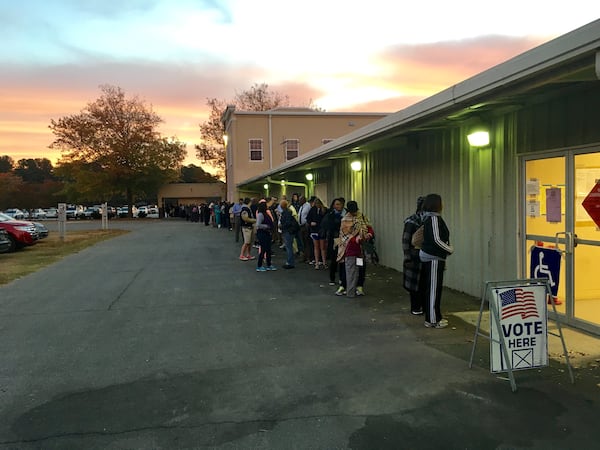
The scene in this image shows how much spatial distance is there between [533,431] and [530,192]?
3.90 m

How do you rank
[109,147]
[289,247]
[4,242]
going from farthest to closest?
[109,147], [4,242], [289,247]

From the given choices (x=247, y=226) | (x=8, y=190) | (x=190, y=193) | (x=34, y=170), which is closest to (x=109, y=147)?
(x=190, y=193)

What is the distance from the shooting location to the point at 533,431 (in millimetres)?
3391

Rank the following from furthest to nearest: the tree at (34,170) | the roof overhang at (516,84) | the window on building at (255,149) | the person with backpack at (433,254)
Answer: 1. the tree at (34,170)
2. the window on building at (255,149)
3. the person with backpack at (433,254)
4. the roof overhang at (516,84)

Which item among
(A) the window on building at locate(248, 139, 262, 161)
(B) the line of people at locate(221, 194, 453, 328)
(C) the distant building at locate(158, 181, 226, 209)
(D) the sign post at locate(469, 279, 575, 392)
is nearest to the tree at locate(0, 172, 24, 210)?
(C) the distant building at locate(158, 181, 226, 209)

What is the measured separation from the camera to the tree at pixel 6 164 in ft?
297

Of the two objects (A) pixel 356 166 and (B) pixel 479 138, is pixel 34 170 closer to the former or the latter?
(A) pixel 356 166

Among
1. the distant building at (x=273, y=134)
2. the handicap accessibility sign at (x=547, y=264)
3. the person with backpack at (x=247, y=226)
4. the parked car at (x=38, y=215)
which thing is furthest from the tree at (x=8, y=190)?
the handicap accessibility sign at (x=547, y=264)

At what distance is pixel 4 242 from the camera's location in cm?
1584

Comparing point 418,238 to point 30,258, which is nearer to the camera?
point 418,238

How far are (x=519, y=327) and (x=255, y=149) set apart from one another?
105 ft

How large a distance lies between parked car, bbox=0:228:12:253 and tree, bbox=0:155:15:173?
280ft

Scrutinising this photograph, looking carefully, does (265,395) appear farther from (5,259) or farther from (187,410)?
(5,259)

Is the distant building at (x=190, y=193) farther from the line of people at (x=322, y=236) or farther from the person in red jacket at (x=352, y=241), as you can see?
the person in red jacket at (x=352, y=241)
